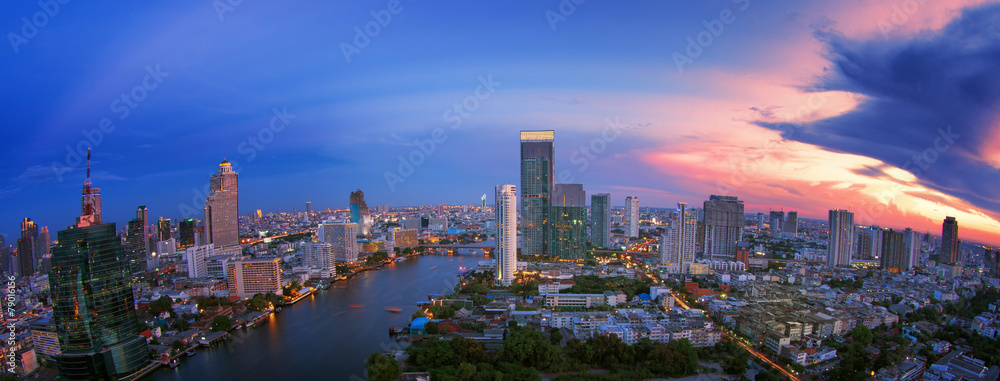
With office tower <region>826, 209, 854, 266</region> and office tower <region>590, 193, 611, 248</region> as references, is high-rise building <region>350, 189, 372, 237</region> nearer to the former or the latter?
office tower <region>590, 193, 611, 248</region>

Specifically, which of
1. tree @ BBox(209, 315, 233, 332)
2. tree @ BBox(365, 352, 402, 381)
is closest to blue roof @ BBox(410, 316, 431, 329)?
tree @ BBox(365, 352, 402, 381)

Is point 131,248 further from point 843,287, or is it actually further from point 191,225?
point 843,287

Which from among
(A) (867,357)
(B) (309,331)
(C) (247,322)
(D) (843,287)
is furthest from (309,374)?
(D) (843,287)

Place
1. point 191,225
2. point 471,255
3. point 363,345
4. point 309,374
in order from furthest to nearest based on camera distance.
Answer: point 471,255
point 191,225
point 363,345
point 309,374

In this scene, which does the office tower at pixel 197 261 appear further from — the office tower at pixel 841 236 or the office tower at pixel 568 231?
the office tower at pixel 841 236

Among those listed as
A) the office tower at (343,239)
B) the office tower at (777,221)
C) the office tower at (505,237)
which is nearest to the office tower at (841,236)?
the office tower at (777,221)

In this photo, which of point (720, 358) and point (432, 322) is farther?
point (432, 322)

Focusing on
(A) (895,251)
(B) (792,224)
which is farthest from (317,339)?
(B) (792,224)
